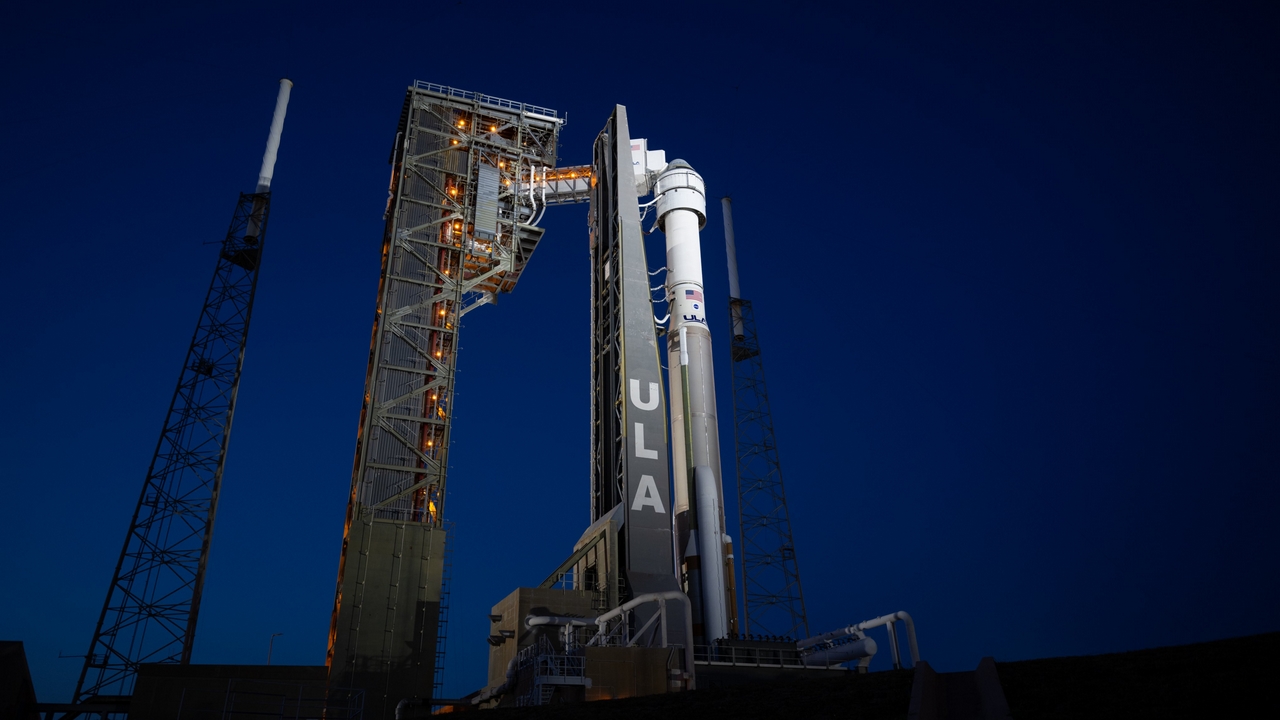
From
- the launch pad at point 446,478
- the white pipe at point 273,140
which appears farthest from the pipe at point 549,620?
the white pipe at point 273,140

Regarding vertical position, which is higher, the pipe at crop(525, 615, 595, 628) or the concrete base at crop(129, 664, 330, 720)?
the pipe at crop(525, 615, 595, 628)

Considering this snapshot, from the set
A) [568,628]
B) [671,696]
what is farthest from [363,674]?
[671,696]

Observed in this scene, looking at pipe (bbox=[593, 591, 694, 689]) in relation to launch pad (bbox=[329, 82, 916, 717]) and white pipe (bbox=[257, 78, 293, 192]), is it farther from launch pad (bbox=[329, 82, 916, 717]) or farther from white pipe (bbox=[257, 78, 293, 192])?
white pipe (bbox=[257, 78, 293, 192])

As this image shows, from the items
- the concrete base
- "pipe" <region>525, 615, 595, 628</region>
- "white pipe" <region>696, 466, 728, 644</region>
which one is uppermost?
"white pipe" <region>696, 466, 728, 644</region>

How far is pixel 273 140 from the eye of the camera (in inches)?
1829

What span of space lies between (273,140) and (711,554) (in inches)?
1206

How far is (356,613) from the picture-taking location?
32.8m

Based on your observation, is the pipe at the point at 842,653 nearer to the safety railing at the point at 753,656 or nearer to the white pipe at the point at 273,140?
the safety railing at the point at 753,656

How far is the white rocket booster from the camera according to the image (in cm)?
3375

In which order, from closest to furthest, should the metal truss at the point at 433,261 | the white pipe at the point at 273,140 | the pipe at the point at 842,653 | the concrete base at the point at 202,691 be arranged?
the concrete base at the point at 202,691 → the pipe at the point at 842,653 → the metal truss at the point at 433,261 → the white pipe at the point at 273,140

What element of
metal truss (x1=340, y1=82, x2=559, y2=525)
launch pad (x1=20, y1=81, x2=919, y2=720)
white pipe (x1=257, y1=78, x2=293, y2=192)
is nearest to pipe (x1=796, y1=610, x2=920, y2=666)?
launch pad (x1=20, y1=81, x2=919, y2=720)

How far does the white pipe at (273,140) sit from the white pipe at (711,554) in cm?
2647

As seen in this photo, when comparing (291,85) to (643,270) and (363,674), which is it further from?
(363,674)

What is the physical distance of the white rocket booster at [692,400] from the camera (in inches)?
1329
